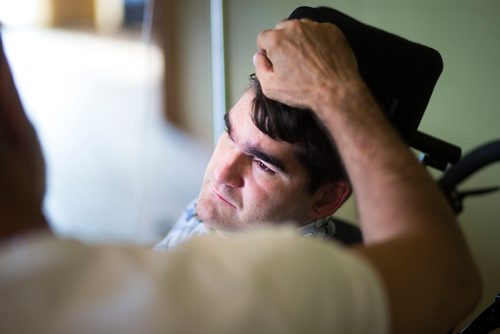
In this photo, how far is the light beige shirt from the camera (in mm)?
377

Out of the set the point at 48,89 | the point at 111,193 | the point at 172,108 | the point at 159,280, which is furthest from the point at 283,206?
the point at 48,89

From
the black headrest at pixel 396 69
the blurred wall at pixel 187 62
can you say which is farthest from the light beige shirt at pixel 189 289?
the blurred wall at pixel 187 62

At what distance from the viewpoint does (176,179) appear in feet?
7.60

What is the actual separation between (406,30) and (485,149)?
77cm

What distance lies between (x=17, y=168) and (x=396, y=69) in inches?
24.8

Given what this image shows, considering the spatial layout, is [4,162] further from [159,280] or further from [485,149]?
[485,149]

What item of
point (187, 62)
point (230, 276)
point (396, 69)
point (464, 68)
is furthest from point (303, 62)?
point (187, 62)

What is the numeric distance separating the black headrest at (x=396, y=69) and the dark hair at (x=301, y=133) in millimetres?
126

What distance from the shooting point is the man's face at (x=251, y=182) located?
3.07 feet

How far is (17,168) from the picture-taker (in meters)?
0.42

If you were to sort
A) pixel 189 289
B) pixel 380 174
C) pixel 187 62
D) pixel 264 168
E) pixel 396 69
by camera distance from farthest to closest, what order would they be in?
pixel 187 62, pixel 264 168, pixel 396 69, pixel 380 174, pixel 189 289

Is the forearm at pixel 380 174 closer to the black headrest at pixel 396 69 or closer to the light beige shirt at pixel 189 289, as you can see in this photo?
the light beige shirt at pixel 189 289

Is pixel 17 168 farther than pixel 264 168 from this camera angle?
No

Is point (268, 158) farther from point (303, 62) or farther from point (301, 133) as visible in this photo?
point (303, 62)
